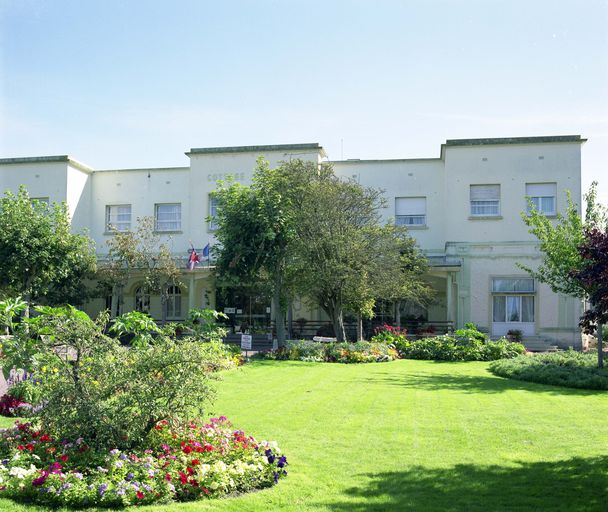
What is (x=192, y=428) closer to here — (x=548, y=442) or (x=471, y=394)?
(x=548, y=442)

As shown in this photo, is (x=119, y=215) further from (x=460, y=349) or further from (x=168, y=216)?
(x=460, y=349)

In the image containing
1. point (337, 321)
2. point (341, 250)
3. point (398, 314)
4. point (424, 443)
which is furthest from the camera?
point (398, 314)

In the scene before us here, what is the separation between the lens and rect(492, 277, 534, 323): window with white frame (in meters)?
32.5

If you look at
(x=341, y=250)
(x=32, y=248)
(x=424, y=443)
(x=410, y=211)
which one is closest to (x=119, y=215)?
(x=32, y=248)

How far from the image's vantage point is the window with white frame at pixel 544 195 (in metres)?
33.0

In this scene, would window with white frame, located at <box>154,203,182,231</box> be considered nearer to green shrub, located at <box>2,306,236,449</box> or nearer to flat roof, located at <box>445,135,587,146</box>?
flat roof, located at <box>445,135,587,146</box>

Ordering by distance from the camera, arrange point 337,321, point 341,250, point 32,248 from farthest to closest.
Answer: point 32,248 → point 337,321 → point 341,250

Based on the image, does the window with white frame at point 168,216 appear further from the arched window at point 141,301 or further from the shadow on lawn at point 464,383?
the shadow on lawn at point 464,383

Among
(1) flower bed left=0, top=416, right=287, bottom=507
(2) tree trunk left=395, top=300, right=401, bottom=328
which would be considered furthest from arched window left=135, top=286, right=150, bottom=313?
(1) flower bed left=0, top=416, right=287, bottom=507

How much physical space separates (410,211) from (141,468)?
95.9 feet

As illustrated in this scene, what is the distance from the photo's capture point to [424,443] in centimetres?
971

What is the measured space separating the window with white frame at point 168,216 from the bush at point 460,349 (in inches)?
632

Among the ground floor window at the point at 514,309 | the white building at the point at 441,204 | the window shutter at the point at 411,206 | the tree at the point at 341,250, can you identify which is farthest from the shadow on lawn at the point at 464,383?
the window shutter at the point at 411,206

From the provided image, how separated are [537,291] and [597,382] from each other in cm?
1603
